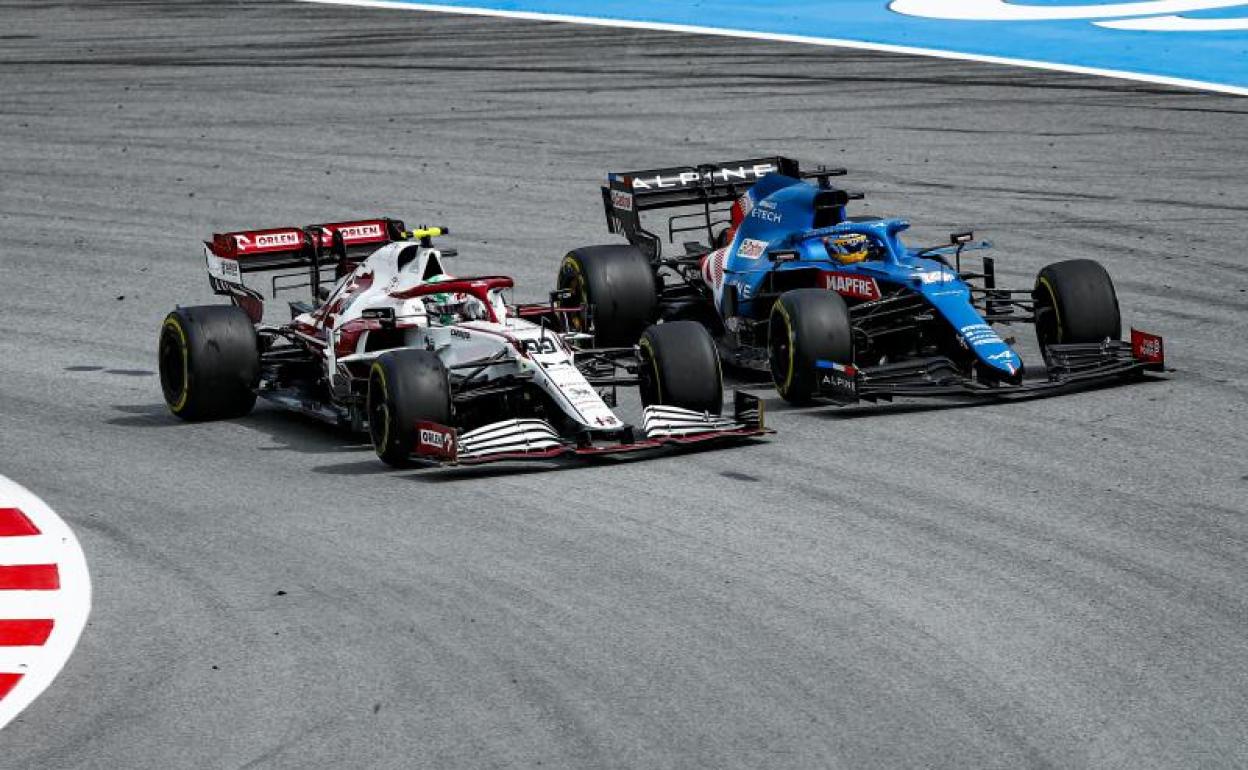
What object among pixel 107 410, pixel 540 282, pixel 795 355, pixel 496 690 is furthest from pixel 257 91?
pixel 496 690

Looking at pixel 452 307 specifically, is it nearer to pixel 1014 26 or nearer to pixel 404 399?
pixel 404 399

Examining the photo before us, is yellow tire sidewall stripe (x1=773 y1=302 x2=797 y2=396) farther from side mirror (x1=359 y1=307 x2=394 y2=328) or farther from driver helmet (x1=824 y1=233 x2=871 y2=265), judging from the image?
side mirror (x1=359 y1=307 x2=394 y2=328)

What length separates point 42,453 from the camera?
14.4 meters

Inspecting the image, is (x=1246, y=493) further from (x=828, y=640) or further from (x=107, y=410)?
(x=107, y=410)

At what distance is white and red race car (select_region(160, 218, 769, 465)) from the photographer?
13469mm

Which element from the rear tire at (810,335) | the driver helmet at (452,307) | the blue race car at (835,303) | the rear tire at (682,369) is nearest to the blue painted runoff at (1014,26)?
the blue race car at (835,303)

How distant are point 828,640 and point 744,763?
1616 millimetres

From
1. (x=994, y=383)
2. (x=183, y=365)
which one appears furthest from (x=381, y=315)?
(x=994, y=383)

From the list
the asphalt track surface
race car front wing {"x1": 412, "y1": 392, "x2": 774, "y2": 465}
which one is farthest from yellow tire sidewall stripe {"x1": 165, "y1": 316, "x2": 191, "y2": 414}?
race car front wing {"x1": 412, "y1": 392, "x2": 774, "y2": 465}

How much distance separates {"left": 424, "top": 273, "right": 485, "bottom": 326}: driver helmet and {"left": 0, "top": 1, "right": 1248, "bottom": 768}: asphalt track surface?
1.17 m

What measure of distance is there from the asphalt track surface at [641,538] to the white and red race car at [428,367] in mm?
288

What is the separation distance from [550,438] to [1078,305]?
185 inches

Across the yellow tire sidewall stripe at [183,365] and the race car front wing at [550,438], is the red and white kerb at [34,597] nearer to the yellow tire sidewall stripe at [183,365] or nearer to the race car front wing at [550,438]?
the yellow tire sidewall stripe at [183,365]

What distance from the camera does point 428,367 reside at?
13.6 m
